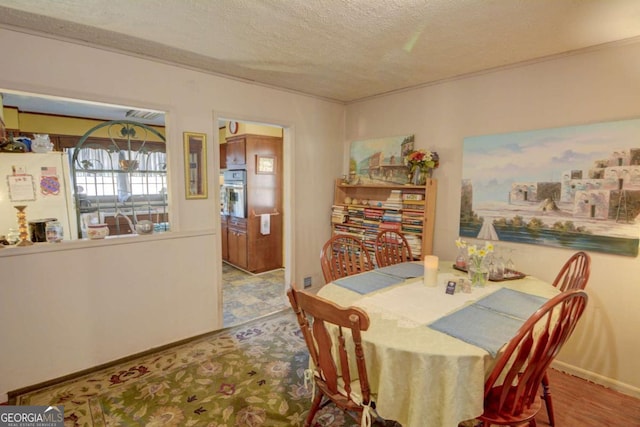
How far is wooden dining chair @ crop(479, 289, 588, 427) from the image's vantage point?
47.7 inches

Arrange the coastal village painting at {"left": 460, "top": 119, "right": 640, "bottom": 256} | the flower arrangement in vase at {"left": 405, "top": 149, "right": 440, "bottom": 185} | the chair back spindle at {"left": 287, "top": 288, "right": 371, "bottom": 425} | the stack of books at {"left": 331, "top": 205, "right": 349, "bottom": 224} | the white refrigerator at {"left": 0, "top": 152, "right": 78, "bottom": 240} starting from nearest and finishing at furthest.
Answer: the chair back spindle at {"left": 287, "top": 288, "right": 371, "bottom": 425} < the coastal village painting at {"left": 460, "top": 119, "right": 640, "bottom": 256} < the white refrigerator at {"left": 0, "top": 152, "right": 78, "bottom": 240} < the flower arrangement in vase at {"left": 405, "top": 149, "right": 440, "bottom": 185} < the stack of books at {"left": 331, "top": 205, "right": 349, "bottom": 224}

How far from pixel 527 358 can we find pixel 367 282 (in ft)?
3.12

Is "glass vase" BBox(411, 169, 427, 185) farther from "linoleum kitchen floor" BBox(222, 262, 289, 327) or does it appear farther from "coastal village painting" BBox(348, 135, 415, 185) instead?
"linoleum kitchen floor" BBox(222, 262, 289, 327)

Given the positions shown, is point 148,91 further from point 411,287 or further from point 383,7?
point 411,287

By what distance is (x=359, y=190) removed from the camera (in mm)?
3799

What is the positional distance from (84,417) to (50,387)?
1.73 feet

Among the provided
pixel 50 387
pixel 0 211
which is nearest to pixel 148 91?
pixel 0 211

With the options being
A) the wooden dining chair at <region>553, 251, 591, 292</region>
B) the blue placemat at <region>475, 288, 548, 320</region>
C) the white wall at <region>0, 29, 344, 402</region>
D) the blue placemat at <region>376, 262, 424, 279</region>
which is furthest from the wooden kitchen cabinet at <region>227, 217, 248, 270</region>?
the wooden dining chair at <region>553, 251, 591, 292</region>

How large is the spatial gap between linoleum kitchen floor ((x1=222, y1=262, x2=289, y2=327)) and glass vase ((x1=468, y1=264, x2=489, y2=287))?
2.15 meters

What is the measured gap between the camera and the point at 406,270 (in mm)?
2316

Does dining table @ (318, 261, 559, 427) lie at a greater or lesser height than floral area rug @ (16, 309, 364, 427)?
greater

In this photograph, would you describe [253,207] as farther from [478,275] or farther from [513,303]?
[513,303]

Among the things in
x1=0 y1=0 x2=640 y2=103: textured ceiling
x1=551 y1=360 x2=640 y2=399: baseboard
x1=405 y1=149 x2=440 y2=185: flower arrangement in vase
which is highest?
x1=0 y1=0 x2=640 y2=103: textured ceiling

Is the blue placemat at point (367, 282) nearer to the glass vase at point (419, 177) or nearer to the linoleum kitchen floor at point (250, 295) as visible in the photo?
the glass vase at point (419, 177)
